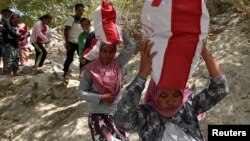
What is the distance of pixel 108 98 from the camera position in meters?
3.48

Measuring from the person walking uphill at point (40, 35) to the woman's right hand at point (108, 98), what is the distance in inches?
205

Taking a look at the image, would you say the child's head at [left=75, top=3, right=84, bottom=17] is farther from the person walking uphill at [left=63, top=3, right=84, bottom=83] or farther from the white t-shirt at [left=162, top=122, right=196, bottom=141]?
the white t-shirt at [left=162, top=122, right=196, bottom=141]

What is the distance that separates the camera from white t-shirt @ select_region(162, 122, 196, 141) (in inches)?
90.5

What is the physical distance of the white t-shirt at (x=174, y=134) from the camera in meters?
2.30

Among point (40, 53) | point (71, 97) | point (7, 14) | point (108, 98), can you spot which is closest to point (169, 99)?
point (108, 98)

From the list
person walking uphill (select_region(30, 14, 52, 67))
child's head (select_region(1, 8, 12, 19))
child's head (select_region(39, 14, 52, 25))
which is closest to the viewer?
child's head (select_region(1, 8, 12, 19))

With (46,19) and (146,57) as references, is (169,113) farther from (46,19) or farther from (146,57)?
(46,19)

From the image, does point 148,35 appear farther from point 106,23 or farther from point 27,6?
A: point 27,6

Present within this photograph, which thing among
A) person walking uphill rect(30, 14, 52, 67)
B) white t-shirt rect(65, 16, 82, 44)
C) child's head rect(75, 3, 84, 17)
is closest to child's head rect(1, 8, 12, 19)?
person walking uphill rect(30, 14, 52, 67)

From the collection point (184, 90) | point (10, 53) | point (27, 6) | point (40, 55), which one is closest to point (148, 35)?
point (184, 90)

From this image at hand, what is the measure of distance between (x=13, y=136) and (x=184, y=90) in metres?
4.48

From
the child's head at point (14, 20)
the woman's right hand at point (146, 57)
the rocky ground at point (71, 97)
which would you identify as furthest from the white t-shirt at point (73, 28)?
the woman's right hand at point (146, 57)

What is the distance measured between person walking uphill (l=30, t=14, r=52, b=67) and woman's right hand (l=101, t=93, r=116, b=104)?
5204mm

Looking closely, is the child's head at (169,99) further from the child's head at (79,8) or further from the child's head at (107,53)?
the child's head at (79,8)
